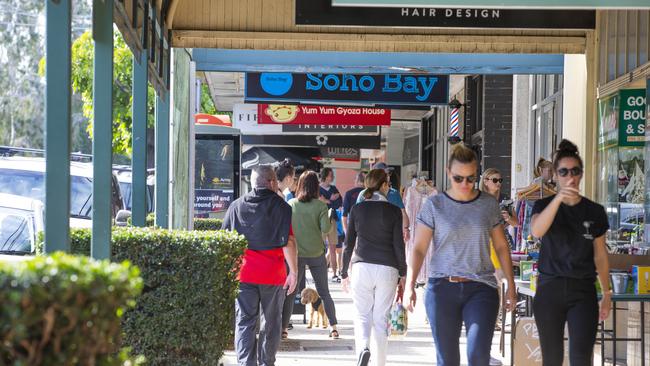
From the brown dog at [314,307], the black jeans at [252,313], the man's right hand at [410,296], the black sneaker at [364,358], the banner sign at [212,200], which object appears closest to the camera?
the man's right hand at [410,296]

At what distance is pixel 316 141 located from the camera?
2514cm

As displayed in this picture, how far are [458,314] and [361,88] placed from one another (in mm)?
9104

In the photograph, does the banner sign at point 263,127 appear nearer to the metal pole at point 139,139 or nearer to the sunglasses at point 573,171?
the metal pole at point 139,139

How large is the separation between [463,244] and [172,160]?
5290 millimetres

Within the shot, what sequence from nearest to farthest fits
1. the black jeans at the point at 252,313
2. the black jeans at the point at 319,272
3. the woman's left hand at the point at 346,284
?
the black jeans at the point at 252,313
the woman's left hand at the point at 346,284
the black jeans at the point at 319,272

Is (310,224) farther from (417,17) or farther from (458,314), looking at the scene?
(458,314)

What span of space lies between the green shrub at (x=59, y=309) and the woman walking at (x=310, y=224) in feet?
25.4

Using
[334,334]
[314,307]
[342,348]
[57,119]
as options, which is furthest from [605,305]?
[314,307]

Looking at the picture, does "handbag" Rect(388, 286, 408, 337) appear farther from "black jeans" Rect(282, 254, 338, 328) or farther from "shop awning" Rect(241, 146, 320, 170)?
"shop awning" Rect(241, 146, 320, 170)

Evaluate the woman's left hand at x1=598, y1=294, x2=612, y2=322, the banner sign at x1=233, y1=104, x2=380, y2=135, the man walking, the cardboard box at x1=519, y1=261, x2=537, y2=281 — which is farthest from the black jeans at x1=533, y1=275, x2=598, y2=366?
the banner sign at x1=233, y1=104, x2=380, y2=135

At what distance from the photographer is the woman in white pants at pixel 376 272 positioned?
859 centimetres

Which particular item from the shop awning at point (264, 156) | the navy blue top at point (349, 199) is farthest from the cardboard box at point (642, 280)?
the shop awning at point (264, 156)

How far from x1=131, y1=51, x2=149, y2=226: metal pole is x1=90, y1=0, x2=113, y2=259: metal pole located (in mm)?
2019

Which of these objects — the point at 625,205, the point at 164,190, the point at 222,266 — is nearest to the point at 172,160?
the point at 164,190
